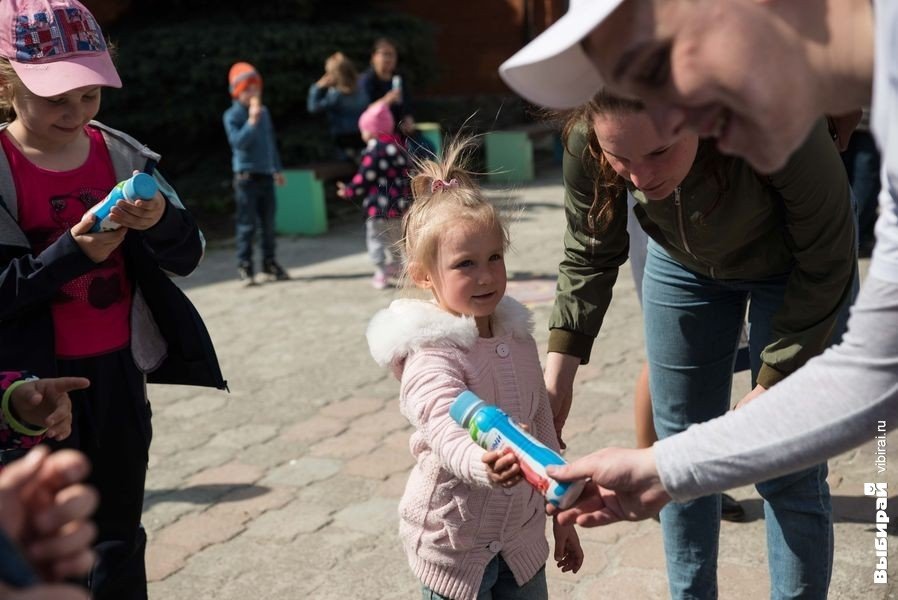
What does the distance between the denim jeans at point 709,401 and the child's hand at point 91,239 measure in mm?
1473

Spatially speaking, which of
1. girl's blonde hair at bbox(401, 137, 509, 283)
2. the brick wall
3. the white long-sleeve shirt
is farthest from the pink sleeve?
the brick wall

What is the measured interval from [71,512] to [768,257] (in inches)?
79.0

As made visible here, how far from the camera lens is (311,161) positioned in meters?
14.4

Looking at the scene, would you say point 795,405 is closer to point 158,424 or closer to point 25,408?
point 25,408

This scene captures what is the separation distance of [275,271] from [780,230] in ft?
23.2

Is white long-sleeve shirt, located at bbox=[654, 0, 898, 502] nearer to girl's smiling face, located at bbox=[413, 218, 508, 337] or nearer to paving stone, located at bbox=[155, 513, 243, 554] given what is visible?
girl's smiling face, located at bbox=[413, 218, 508, 337]

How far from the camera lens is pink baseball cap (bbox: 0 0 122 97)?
2955 mm

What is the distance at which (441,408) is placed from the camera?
2.66 meters

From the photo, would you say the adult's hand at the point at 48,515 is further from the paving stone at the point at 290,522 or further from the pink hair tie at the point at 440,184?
the paving stone at the point at 290,522

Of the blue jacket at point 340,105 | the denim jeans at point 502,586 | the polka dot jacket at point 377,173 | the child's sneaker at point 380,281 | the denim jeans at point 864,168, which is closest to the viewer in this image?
the denim jeans at point 502,586

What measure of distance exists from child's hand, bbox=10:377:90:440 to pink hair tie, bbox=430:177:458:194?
1.02 metres

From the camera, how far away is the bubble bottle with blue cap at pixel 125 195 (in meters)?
2.84

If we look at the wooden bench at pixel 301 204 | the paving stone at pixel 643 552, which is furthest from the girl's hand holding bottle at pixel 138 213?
the wooden bench at pixel 301 204

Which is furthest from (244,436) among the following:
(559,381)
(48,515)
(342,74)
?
(342,74)
